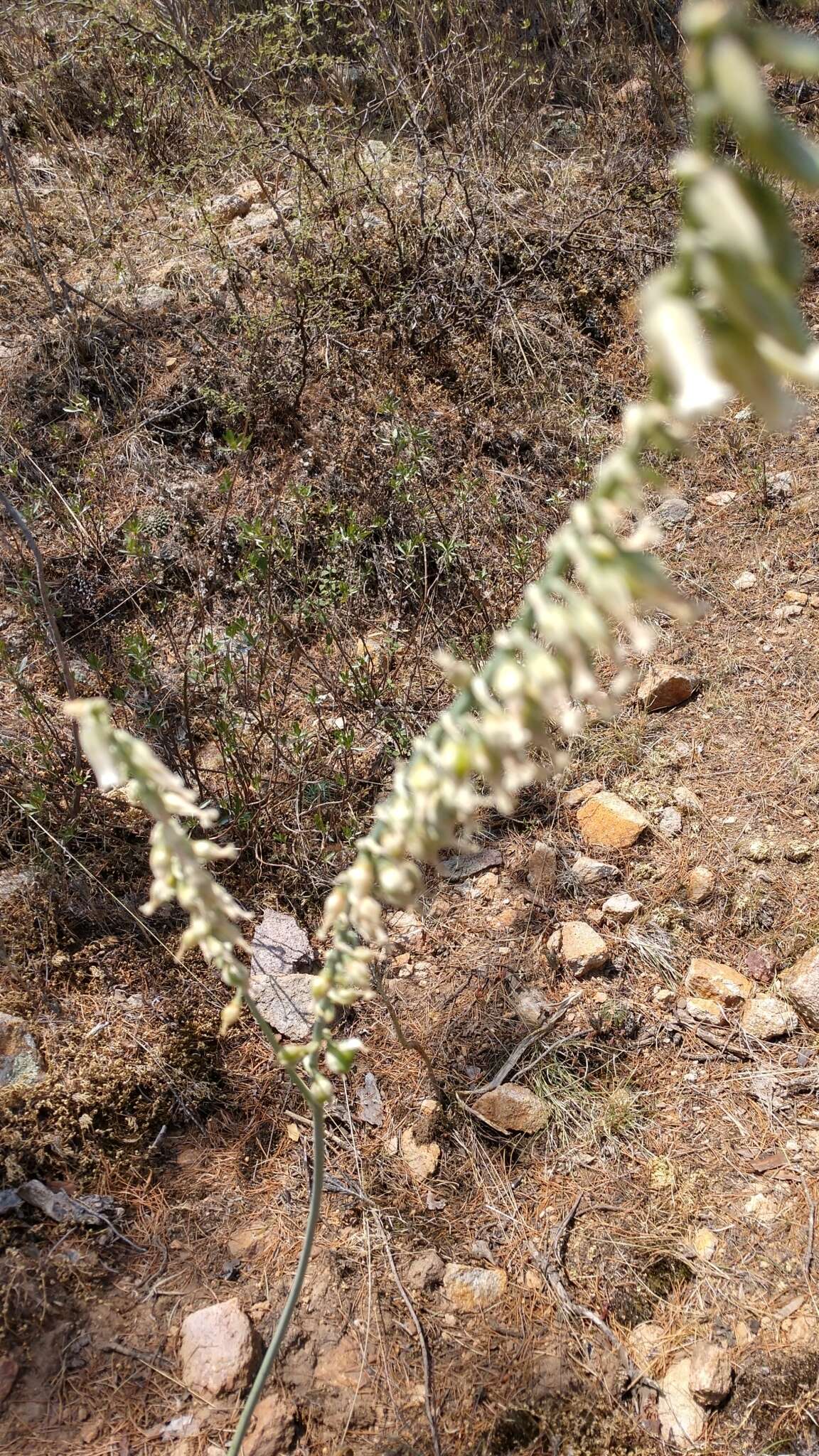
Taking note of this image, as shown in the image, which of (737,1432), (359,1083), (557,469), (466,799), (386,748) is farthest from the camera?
(557,469)

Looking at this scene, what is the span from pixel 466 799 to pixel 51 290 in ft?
15.6

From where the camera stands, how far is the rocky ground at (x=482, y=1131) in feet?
6.61

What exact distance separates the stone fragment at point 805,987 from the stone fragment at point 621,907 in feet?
1.57

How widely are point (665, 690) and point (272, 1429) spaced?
2584 millimetres

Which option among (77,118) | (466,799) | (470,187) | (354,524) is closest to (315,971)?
(354,524)

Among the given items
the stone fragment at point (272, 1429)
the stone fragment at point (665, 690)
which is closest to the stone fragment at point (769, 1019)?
the stone fragment at point (665, 690)

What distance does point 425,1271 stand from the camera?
223 centimetres

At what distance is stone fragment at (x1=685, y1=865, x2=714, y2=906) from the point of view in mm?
2881

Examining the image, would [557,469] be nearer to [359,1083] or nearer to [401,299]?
[401,299]

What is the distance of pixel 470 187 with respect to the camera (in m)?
4.96

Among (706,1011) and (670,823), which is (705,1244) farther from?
(670,823)

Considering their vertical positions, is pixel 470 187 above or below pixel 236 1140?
above

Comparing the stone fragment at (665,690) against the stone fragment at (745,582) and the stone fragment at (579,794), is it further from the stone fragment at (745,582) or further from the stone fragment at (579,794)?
the stone fragment at (745,582)

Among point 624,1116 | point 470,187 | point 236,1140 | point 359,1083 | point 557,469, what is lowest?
point 236,1140
